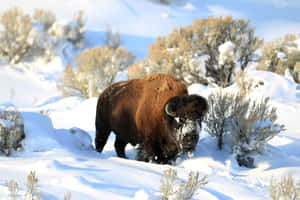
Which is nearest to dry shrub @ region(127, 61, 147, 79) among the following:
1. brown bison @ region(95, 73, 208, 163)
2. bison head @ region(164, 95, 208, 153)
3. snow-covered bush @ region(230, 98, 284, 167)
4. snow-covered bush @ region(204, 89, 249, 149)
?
snow-covered bush @ region(204, 89, 249, 149)

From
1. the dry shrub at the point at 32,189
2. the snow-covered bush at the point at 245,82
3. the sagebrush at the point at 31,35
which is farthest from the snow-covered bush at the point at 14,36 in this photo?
the dry shrub at the point at 32,189

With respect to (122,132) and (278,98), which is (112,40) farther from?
(122,132)

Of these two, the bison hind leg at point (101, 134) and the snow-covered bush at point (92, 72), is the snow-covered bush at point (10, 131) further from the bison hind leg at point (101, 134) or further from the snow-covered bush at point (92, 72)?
the snow-covered bush at point (92, 72)

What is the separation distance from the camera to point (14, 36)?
893 inches

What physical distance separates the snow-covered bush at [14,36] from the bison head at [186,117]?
21988mm

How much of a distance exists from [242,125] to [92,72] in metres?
11.1

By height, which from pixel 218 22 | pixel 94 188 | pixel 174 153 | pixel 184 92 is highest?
pixel 218 22

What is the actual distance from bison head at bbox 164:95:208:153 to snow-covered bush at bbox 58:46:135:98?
11393 millimetres

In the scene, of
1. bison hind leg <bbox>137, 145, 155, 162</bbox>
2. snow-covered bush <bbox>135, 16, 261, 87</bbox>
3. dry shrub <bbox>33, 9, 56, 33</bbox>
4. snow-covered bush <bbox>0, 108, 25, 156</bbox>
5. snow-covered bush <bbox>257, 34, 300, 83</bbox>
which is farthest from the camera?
dry shrub <bbox>33, 9, 56, 33</bbox>

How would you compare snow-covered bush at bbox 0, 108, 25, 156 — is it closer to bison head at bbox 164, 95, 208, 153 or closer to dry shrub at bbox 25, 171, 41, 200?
dry shrub at bbox 25, 171, 41, 200

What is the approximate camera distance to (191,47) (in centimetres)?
1466

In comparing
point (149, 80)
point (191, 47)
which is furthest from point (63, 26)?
point (149, 80)

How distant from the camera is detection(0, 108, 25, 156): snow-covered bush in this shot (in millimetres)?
3482

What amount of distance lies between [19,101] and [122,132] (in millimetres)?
13622
